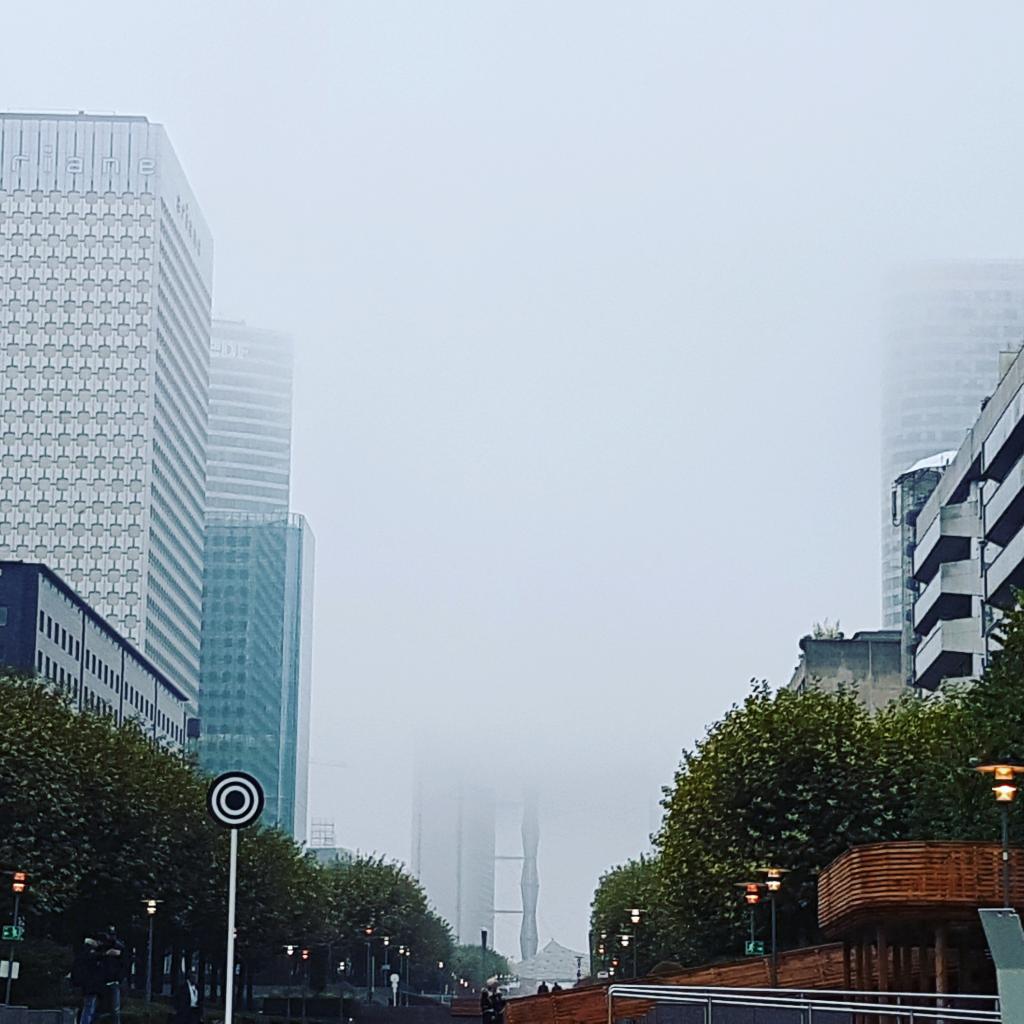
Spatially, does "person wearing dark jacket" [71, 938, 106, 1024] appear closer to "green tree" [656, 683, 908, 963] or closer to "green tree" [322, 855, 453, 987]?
"green tree" [656, 683, 908, 963]

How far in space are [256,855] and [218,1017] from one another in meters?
26.4

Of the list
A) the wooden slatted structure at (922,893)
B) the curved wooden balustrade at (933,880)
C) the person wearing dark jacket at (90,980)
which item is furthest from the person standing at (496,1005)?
the person wearing dark jacket at (90,980)

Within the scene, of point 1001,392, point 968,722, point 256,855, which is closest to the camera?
point 968,722

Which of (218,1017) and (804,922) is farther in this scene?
(218,1017)

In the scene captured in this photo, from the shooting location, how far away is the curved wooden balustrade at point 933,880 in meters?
35.4

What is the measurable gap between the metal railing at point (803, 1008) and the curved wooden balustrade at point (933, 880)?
366 inches

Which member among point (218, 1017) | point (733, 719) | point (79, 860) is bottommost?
point (218, 1017)

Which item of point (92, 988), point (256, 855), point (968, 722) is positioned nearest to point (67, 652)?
point (256, 855)

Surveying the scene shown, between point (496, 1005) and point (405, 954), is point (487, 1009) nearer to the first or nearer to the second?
point (496, 1005)

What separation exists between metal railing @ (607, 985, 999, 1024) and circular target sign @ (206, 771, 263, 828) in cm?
530

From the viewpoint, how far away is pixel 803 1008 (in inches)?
786

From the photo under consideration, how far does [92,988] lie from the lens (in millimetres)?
34188

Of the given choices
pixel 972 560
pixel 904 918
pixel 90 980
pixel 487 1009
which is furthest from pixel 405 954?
pixel 90 980

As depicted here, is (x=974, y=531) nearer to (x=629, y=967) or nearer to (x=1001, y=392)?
(x=1001, y=392)
